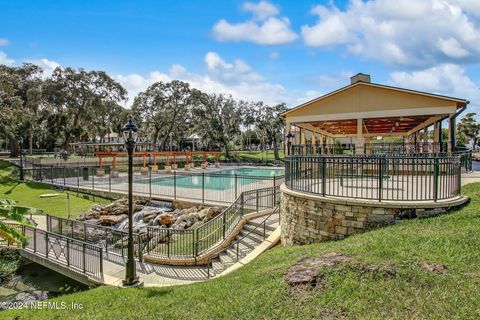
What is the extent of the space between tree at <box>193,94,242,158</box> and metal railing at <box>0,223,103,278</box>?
38745mm

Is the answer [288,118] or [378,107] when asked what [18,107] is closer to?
[288,118]

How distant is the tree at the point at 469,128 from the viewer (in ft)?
158

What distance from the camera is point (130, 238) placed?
7.45m

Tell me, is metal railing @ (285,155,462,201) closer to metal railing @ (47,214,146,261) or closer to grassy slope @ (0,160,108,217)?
metal railing @ (47,214,146,261)

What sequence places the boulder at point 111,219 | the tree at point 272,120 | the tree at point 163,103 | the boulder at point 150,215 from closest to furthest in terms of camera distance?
the boulder at point 111,219 < the boulder at point 150,215 < the tree at point 163,103 < the tree at point 272,120

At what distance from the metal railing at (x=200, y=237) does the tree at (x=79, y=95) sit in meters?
31.5

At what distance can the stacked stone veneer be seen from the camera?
20.8 ft

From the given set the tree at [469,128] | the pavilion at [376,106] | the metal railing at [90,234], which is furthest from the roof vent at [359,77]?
the tree at [469,128]

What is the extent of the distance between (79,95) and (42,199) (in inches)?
889

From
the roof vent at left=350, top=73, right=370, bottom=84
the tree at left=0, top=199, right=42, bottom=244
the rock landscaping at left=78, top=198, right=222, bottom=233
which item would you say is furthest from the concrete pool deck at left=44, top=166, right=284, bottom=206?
the tree at left=0, top=199, right=42, bottom=244

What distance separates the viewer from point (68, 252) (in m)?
9.23

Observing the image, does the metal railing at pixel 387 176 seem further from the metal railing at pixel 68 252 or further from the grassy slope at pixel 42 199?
the grassy slope at pixel 42 199

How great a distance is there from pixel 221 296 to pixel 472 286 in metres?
3.53

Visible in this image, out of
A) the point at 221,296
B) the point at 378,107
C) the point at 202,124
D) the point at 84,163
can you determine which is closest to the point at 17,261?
the point at 221,296
